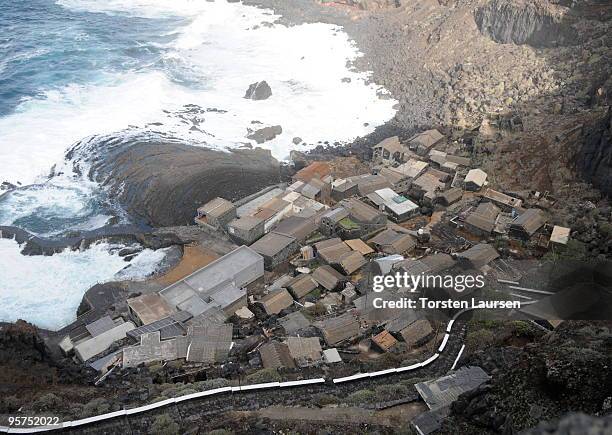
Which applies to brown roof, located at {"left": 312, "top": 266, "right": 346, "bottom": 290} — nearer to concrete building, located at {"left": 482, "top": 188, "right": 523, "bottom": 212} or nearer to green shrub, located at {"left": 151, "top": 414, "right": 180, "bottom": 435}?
concrete building, located at {"left": 482, "top": 188, "right": 523, "bottom": 212}

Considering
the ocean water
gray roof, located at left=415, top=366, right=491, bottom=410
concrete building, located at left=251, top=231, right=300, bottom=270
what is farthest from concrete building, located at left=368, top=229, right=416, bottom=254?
the ocean water

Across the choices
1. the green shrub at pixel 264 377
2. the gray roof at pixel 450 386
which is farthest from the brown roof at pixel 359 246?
the gray roof at pixel 450 386

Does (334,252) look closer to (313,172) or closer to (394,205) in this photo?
(394,205)

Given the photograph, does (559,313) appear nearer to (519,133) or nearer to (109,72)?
(519,133)

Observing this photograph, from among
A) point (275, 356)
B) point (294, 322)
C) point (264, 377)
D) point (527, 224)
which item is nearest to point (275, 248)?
point (294, 322)

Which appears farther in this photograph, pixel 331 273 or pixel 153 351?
pixel 331 273

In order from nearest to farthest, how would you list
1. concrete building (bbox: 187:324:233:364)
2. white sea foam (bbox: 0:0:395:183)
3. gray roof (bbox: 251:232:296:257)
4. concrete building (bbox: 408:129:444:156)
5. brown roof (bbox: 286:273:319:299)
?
1. concrete building (bbox: 187:324:233:364)
2. brown roof (bbox: 286:273:319:299)
3. gray roof (bbox: 251:232:296:257)
4. concrete building (bbox: 408:129:444:156)
5. white sea foam (bbox: 0:0:395:183)
